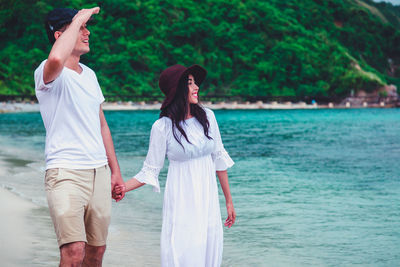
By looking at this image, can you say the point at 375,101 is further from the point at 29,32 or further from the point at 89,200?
the point at 89,200

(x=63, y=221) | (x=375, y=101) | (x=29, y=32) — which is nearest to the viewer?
(x=63, y=221)

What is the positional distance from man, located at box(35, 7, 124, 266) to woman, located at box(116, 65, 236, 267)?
1.31 ft

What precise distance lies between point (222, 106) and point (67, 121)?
103341 millimetres

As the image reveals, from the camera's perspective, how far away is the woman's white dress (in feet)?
12.0

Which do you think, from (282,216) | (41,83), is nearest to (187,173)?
(41,83)

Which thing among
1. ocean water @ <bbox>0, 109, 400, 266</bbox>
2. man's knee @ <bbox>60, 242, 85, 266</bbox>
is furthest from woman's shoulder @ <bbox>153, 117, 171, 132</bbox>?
ocean water @ <bbox>0, 109, 400, 266</bbox>

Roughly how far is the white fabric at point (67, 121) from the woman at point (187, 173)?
1.66 ft

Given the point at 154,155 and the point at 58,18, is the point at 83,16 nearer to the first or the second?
the point at 58,18

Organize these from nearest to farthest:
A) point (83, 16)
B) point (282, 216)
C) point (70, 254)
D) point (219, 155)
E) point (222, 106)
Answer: point (70, 254)
point (83, 16)
point (219, 155)
point (282, 216)
point (222, 106)

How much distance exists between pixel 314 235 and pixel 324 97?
106 meters

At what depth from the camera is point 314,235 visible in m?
→ 9.35

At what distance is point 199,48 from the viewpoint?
10562 centimetres

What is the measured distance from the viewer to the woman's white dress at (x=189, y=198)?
367 cm

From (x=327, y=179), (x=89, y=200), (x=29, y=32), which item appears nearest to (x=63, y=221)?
(x=89, y=200)
